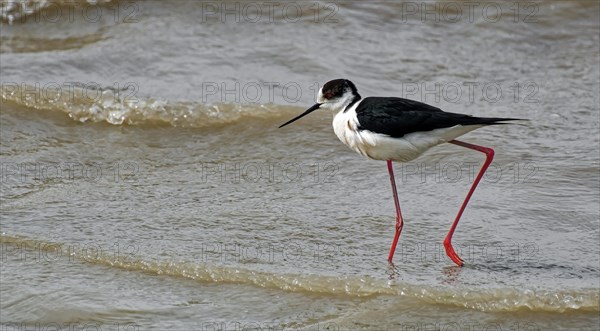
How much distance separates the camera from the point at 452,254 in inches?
242

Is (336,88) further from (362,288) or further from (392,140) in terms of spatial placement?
(362,288)

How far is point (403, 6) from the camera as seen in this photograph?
11.2 m

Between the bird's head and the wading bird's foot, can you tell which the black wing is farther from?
the wading bird's foot

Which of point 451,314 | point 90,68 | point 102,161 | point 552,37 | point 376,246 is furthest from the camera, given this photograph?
point 552,37

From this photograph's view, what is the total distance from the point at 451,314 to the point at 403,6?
20.4ft

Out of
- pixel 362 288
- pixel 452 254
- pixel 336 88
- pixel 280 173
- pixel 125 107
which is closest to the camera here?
pixel 362 288

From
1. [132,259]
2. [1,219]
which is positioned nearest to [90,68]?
[1,219]

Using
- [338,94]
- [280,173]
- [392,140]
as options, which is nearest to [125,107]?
[280,173]

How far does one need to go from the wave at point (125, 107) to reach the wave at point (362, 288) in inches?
106

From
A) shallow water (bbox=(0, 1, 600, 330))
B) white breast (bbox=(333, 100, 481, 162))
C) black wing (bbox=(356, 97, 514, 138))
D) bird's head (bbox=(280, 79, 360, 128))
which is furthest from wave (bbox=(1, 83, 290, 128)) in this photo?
black wing (bbox=(356, 97, 514, 138))

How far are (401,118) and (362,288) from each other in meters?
1.00

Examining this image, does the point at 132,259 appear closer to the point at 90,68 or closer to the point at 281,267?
the point at 281,267

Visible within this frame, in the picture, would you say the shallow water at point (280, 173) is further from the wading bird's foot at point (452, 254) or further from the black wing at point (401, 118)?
the black wing at point (401, 118)

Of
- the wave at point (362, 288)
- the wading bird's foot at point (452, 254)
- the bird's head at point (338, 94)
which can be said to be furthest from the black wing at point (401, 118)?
the wave at point (362, 288)
